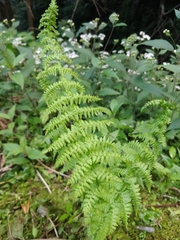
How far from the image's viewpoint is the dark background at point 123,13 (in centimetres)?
387

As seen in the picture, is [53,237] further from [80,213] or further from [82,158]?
[82,158]

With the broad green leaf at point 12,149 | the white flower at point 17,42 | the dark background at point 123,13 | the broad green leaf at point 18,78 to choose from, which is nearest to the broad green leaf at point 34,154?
the broad green leaf at point 12,149

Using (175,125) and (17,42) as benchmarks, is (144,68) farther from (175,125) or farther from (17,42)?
(17,42)

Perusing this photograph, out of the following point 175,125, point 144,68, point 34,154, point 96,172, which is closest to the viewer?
point 96,172

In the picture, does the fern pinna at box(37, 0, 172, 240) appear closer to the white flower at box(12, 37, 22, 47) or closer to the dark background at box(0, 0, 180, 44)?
the white flower at box(12, 37, 22, 47)

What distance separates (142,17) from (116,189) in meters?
3.87

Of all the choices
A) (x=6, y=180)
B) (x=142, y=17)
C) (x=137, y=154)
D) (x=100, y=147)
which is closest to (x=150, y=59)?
(x=137, y=154)

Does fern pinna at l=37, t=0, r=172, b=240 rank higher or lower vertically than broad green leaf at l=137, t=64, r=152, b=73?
higher

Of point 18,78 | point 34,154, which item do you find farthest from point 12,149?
point 18,78

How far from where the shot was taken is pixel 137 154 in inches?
52.6

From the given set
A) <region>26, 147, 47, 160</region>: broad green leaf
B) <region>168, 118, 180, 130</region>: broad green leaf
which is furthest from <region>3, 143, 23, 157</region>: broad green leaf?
<region>168, 118, 180, 130</region>: broad green leaf

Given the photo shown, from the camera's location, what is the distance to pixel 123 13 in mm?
4367

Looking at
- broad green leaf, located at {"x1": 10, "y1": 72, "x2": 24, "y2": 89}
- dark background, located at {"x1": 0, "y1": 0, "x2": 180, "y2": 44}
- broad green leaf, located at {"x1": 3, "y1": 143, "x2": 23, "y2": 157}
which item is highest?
broad green leaf, located at {"x1": 10, "y1": 72, "x2": 24, "y2": 89}

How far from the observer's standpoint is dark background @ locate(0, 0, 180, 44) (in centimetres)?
387
